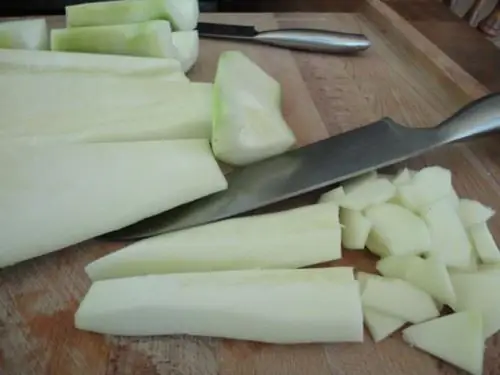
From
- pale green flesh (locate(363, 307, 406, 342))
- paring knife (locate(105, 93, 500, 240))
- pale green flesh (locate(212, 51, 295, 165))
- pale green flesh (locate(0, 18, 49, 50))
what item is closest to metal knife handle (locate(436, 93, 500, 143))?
paring knife (locate(105, 93, 500, 240))

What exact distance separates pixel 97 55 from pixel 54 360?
1.99 feet

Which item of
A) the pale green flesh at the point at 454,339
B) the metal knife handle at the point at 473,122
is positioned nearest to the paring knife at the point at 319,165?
the metal knife handle at the point at 473,122

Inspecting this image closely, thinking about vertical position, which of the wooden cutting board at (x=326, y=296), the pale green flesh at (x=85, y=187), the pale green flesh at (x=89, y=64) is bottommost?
the wooden cutting board at (x=326, y=296)

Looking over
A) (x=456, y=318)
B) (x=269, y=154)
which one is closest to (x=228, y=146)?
(x=269, y=154)

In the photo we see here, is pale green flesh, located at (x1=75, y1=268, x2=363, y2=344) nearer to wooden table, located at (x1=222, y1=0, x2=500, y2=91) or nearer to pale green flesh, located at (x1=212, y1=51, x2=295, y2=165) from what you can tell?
pale green flesh, located at (x1=212, y1=51, x2=295, y2=165)

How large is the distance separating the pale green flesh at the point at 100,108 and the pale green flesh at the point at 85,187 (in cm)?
5

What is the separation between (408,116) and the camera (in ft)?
3.67

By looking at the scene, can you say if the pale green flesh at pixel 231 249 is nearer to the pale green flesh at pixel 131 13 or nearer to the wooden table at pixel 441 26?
the pale green flesh at pixel 131 13

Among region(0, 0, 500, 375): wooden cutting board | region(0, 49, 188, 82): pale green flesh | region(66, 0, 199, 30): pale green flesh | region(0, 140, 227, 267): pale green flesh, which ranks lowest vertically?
region(0, 0, 500, 375): wooden cutting board

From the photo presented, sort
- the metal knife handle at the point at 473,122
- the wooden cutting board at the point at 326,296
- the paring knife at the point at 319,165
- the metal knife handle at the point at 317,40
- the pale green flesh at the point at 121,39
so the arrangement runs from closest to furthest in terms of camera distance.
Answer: the wooden cutting board at the point at 326,296, the paring knife at the point at 319,165, the metal knife handle at the point at 473,122, the pale green flesh at the point at 121,39, the metal knife handle at the point at 317,40

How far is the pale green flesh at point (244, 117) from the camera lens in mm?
891

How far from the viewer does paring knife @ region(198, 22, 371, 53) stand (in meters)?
1.27

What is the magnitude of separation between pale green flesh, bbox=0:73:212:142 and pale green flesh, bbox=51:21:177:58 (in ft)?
0.40

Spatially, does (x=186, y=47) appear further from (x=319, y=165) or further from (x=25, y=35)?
(x=319, y=165)
